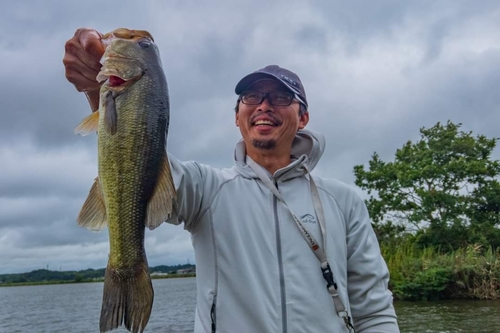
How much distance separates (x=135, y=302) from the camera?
1905mm

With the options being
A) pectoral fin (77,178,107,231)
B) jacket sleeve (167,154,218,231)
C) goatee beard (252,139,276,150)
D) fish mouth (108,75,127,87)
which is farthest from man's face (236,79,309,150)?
pectoral fin (77,178,107,231)

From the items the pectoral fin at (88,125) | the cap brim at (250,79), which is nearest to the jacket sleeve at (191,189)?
the pectoral fin at (88,125)

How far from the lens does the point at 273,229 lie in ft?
7.97

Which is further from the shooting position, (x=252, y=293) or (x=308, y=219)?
(x=308, y=219)

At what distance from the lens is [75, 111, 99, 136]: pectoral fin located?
6.79 ft

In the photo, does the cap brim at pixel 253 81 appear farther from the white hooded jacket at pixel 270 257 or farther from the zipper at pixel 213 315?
the zipper at pixel 213 315

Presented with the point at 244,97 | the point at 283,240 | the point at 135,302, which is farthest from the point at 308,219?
the point at 135,302

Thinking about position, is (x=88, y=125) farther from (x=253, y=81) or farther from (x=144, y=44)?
(x=253, y=81)

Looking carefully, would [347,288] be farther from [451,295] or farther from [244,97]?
[451,295]

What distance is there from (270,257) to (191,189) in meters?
0.53

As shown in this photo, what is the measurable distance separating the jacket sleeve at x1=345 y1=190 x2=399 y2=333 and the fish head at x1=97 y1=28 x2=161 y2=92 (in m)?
1.44

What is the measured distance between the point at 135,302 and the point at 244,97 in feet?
4.52

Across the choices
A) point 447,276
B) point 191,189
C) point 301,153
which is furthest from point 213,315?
point 447,276

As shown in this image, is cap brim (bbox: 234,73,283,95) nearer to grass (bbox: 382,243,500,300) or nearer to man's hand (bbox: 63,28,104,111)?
man's hand (bbox: 63,28,104,111)
